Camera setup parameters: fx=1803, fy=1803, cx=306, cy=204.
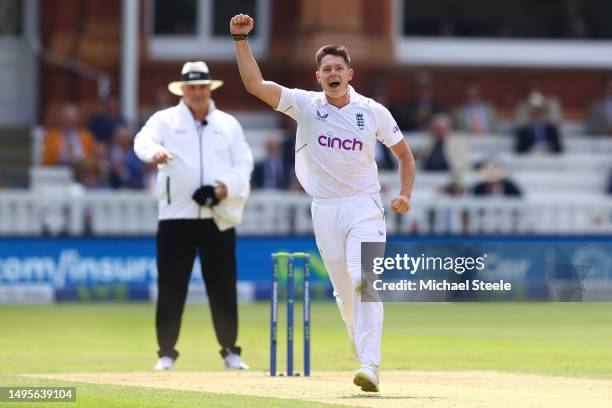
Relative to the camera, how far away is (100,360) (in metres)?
14.3

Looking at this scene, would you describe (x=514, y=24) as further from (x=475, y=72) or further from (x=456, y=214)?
(x=456, y=214)

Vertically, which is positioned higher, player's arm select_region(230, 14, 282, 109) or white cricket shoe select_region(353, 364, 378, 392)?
player's arm select_region(230, 14, 282, 109)

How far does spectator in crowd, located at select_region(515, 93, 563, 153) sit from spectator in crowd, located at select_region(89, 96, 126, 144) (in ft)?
18.9

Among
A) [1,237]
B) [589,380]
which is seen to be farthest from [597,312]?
[589,380]

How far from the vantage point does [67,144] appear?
2442 centimetres

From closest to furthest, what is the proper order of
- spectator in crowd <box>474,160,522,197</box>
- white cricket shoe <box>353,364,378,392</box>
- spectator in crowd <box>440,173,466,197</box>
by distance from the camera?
white cricket shoe <box>353,364,378,392</box> < spectator in crowd <box>440,173,466,197</box> < spectator in crowd <box>474,160,522,197</box>

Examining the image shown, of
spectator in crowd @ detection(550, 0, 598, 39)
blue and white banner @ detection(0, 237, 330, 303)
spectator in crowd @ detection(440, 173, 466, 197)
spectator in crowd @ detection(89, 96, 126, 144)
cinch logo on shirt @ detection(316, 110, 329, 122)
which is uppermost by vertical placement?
cinch logo on shirt @ detection(316, 110, 329, 122)

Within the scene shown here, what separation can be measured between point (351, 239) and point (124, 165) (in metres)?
12.6

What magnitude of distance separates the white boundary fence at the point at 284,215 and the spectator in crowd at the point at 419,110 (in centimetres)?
260

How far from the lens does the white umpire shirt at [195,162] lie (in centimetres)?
1354

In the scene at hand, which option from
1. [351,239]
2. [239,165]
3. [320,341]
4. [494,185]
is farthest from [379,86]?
[351,239]

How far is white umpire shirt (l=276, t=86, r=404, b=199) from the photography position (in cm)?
1120

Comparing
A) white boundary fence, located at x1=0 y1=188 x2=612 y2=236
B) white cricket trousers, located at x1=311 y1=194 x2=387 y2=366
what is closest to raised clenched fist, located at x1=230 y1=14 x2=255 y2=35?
white cricket trousers, located at x1=311 y1=194 x2=387 y2=366

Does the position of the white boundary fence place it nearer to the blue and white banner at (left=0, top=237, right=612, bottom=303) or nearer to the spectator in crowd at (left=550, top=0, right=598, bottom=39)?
the blue and white banner at (left=0, top=237, right=612, bottom=303)
